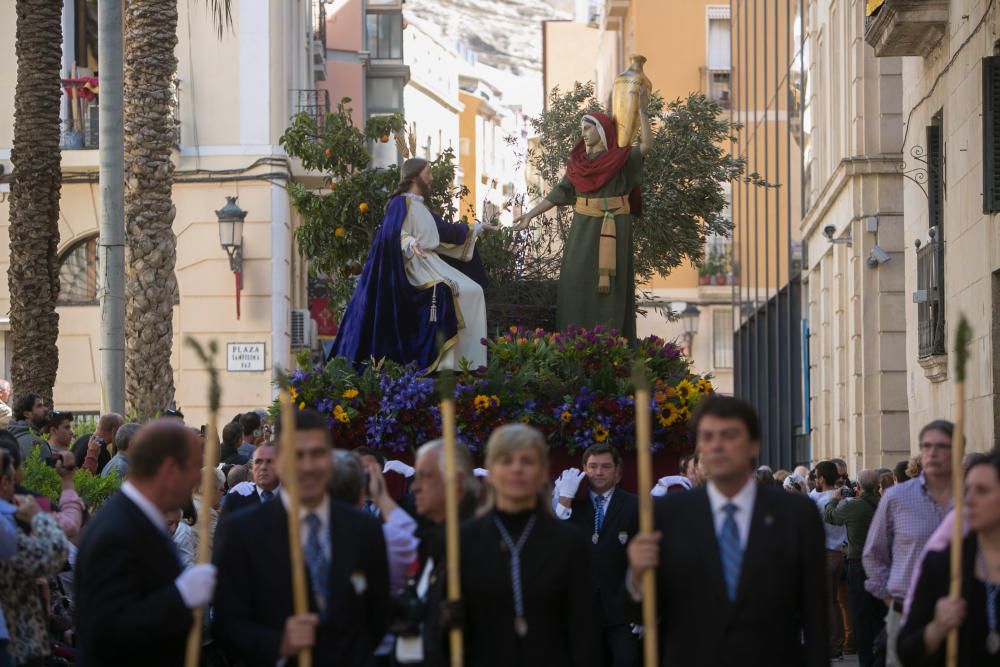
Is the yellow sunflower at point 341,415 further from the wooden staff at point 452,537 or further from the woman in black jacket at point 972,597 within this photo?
the woman in black jacket at point 972,597

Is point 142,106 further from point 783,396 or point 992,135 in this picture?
point 783,396

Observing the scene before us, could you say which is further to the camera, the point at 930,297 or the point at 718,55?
the point at 718,55

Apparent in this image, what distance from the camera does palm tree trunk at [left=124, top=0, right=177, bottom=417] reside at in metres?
18.8

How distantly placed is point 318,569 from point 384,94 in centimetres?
4592

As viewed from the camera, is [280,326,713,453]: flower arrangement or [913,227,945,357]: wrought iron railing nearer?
[280,326,713,453]: flower arrangement

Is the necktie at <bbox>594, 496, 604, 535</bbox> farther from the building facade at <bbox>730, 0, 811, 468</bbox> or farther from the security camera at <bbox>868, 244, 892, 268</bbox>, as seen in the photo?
the building facade at <bbox>730, 0, 811, 468</bbox>

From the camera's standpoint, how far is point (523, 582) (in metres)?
6.55

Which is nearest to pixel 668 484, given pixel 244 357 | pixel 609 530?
pixel 609 530

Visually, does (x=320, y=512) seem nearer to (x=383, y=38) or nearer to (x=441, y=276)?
(x=441, y=276)

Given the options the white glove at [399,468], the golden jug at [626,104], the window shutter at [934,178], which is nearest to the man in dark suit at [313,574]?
the white glove at [399,468]

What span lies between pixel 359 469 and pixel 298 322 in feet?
80.1

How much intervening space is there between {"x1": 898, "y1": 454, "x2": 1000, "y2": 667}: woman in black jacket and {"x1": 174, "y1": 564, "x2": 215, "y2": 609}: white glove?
2.33m

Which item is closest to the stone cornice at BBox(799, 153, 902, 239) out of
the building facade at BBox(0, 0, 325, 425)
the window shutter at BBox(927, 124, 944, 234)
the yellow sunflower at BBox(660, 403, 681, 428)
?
the window shutter at BBox(927, 124, 944, 234)

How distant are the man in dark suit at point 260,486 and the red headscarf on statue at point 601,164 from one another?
6.04m
